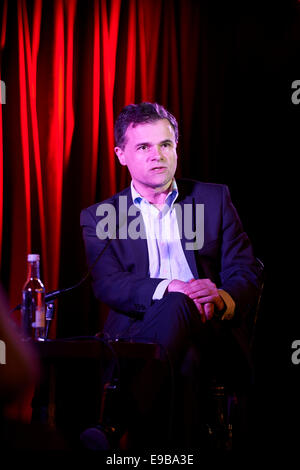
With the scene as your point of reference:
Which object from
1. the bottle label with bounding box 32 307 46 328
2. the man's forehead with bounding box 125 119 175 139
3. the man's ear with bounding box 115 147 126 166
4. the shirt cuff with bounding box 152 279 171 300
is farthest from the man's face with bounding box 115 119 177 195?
the bottle label with bounding box 32 307 46 328

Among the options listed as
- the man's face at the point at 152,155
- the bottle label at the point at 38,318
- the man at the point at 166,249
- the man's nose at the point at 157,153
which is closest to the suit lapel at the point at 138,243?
the man at the point at 166,249

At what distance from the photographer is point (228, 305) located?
2.09 meters

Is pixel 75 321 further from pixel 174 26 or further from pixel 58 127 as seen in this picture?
pixel 174 26

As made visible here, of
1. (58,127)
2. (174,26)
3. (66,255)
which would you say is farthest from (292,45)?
(66,255)

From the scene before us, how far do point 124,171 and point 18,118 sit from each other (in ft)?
2.08

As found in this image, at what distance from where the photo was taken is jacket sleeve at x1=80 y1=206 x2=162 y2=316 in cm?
215

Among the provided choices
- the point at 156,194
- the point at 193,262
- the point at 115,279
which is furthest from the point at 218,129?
the point at 115,279

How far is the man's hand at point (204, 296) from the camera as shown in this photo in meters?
1.99

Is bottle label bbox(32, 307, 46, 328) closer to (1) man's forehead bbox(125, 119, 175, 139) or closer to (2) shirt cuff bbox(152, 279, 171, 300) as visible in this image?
(2) shirt cuff bbox(152, 279, 171, 300)

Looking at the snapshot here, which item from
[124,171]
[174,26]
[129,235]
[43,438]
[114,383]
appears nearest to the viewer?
[43,438]

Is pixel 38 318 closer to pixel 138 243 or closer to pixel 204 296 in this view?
pixel 204 296

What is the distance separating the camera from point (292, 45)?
130 inches

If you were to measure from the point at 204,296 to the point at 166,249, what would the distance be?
0.52 metres

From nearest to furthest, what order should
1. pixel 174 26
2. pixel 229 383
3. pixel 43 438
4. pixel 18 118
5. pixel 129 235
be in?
pixel 43 438 → pixel 229 383 → pixel 129 235 → pixel 18 118 → pixel 174 26
